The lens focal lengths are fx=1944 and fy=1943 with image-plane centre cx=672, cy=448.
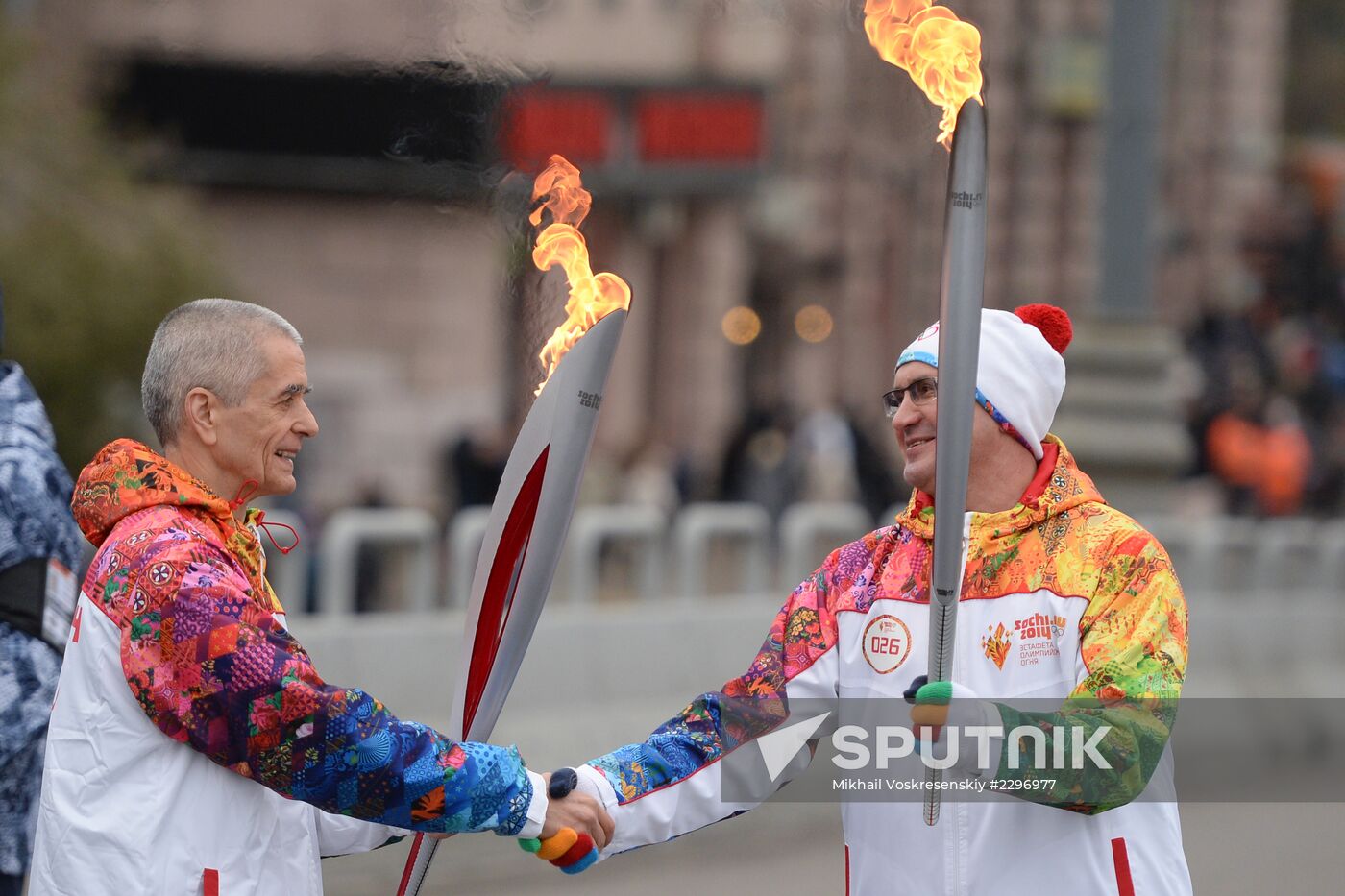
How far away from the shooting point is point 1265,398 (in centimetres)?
1436

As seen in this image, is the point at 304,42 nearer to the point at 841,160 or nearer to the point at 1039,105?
the point at 1039,105

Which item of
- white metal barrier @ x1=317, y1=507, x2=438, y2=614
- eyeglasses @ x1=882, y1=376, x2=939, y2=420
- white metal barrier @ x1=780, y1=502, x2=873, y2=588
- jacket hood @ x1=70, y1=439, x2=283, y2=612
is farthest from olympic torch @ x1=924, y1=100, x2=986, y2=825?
white metal barrier @ x1=780, y1=502, x2=873, y2=588

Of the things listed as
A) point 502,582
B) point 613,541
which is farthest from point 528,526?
point 613,541

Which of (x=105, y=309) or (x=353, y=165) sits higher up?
(x=353, y=165)

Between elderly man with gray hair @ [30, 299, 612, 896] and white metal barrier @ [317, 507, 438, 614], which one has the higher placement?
elderly man with gray hair @ [30, 299, 612, 896]

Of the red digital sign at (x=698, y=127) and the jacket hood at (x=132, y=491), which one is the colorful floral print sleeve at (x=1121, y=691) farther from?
the red digital sign at (x=698, y=127)

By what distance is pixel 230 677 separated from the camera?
2715 millimetres

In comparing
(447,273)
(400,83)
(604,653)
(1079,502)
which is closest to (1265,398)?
(447,273)

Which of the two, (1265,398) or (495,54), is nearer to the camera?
(495,54)

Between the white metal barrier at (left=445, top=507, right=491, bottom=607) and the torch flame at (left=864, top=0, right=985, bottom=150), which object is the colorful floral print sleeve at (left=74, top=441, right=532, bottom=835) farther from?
the white metal barrier at (left=445, top=507, right=491, bottom=607)

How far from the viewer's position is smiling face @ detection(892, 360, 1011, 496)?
3.04 meters

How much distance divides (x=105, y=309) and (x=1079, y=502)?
8.78 metres

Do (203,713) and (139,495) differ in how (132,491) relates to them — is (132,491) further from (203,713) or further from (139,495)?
(203,713)

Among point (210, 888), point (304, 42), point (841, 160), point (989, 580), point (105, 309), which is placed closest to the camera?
point (210, 888)
